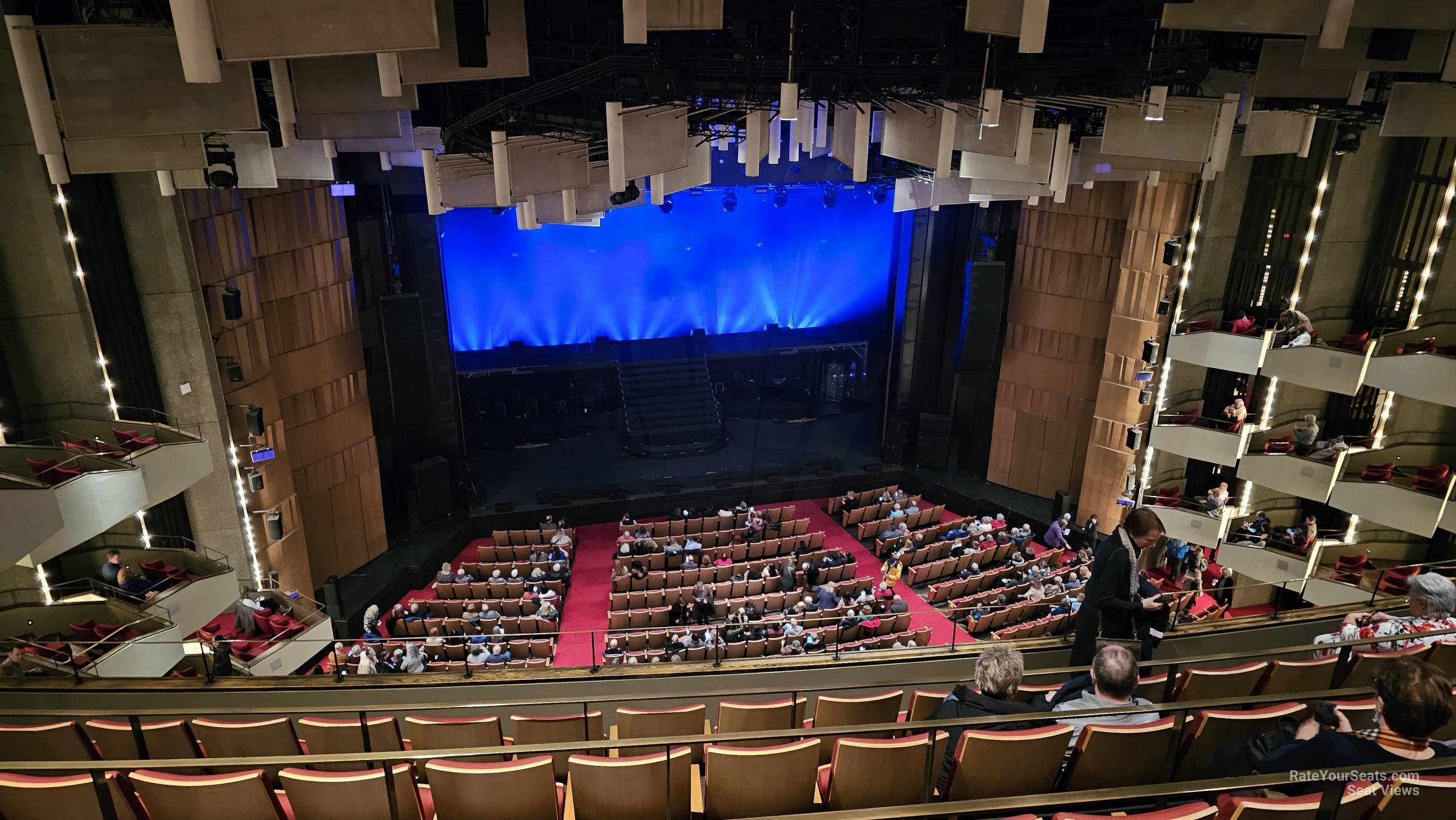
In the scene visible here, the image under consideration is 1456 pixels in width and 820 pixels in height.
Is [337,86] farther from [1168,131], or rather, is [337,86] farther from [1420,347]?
[1420,347]

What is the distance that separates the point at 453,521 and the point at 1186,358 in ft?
40.7

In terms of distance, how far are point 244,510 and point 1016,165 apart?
33.6 feet

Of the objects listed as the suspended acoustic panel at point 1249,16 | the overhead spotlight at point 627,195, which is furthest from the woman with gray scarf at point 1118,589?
the overhead spotlight at point 627,195

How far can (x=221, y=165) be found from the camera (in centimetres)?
766

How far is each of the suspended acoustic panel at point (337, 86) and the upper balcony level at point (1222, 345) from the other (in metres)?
11.3

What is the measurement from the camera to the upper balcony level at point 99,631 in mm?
7785

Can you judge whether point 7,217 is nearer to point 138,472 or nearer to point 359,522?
point 138,472

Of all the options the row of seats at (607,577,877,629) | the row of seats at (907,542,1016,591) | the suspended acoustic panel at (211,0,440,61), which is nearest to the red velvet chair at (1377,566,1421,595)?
the row of seats at (907,542,1016,591)

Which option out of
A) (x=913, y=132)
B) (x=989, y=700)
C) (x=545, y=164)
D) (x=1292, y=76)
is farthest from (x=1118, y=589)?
(x=545, y=164)

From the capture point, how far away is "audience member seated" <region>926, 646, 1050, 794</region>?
3.53m

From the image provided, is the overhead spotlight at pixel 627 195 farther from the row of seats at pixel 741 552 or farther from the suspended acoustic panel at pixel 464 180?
the row of seats at pixel 741 552

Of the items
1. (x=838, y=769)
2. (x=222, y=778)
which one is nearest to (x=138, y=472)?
(x=222, y=778)

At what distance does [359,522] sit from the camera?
13883 millimetres

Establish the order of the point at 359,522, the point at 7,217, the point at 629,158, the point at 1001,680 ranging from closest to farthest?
1. the point at 1001,680
2. the point at 629,158
3. the point at 7,217
4. the point at 359,522
